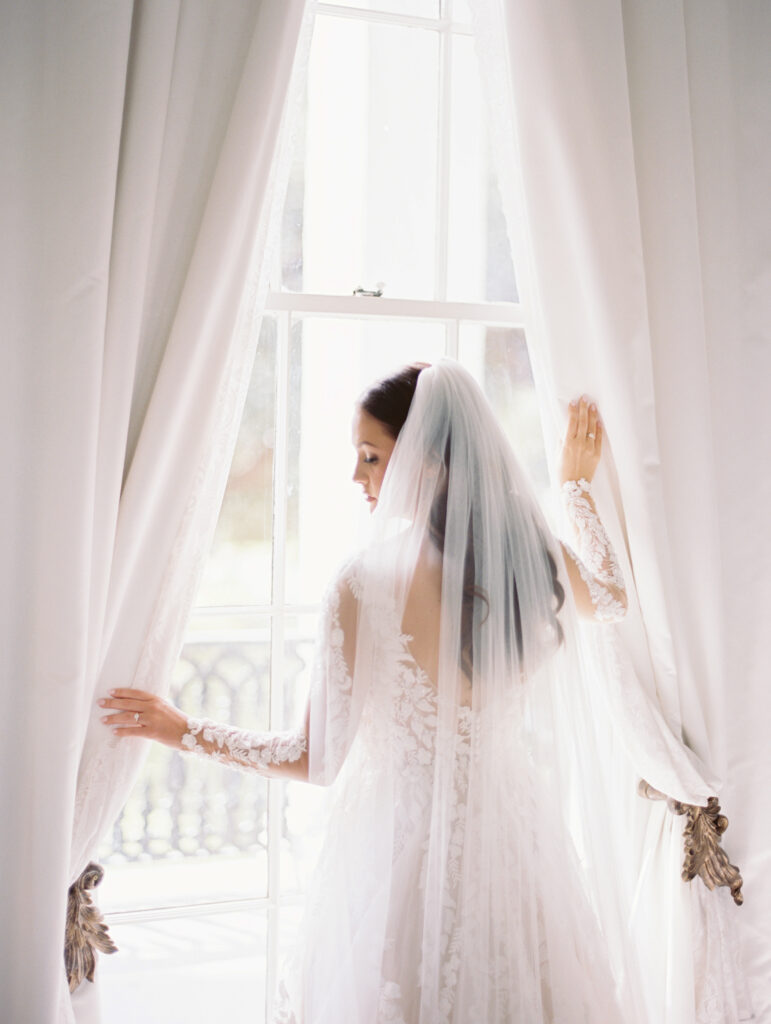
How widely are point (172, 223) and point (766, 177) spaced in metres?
1.21

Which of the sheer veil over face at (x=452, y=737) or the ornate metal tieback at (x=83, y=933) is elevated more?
the sheer veil over face at (x=452, y=737)

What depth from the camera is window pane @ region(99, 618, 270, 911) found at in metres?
1.68

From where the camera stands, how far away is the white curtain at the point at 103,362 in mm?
Answer: 1215

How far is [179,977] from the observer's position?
Answer: 5.50 ft

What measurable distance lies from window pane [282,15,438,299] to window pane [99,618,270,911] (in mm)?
796

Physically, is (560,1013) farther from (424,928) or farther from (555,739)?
(555,739)

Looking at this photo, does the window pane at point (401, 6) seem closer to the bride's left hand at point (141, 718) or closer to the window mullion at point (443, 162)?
the window mullion at point (443, 162)

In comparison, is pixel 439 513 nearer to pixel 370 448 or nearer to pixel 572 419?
pixel 370 448

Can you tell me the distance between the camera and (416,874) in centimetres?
123

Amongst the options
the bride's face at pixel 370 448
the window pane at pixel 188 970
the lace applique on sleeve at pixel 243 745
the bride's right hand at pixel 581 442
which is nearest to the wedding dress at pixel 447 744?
the lace applique on sleeve at pixel 243 745

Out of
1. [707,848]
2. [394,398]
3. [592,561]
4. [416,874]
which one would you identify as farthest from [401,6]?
[707,848]

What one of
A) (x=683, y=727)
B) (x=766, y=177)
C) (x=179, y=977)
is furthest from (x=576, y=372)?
(x=179, y=977)

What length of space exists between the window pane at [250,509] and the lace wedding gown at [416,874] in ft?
1.39

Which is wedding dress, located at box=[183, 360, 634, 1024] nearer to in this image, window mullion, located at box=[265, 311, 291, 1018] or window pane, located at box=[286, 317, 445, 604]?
window mullion, located at box=[265, 311, 291, 1018]
